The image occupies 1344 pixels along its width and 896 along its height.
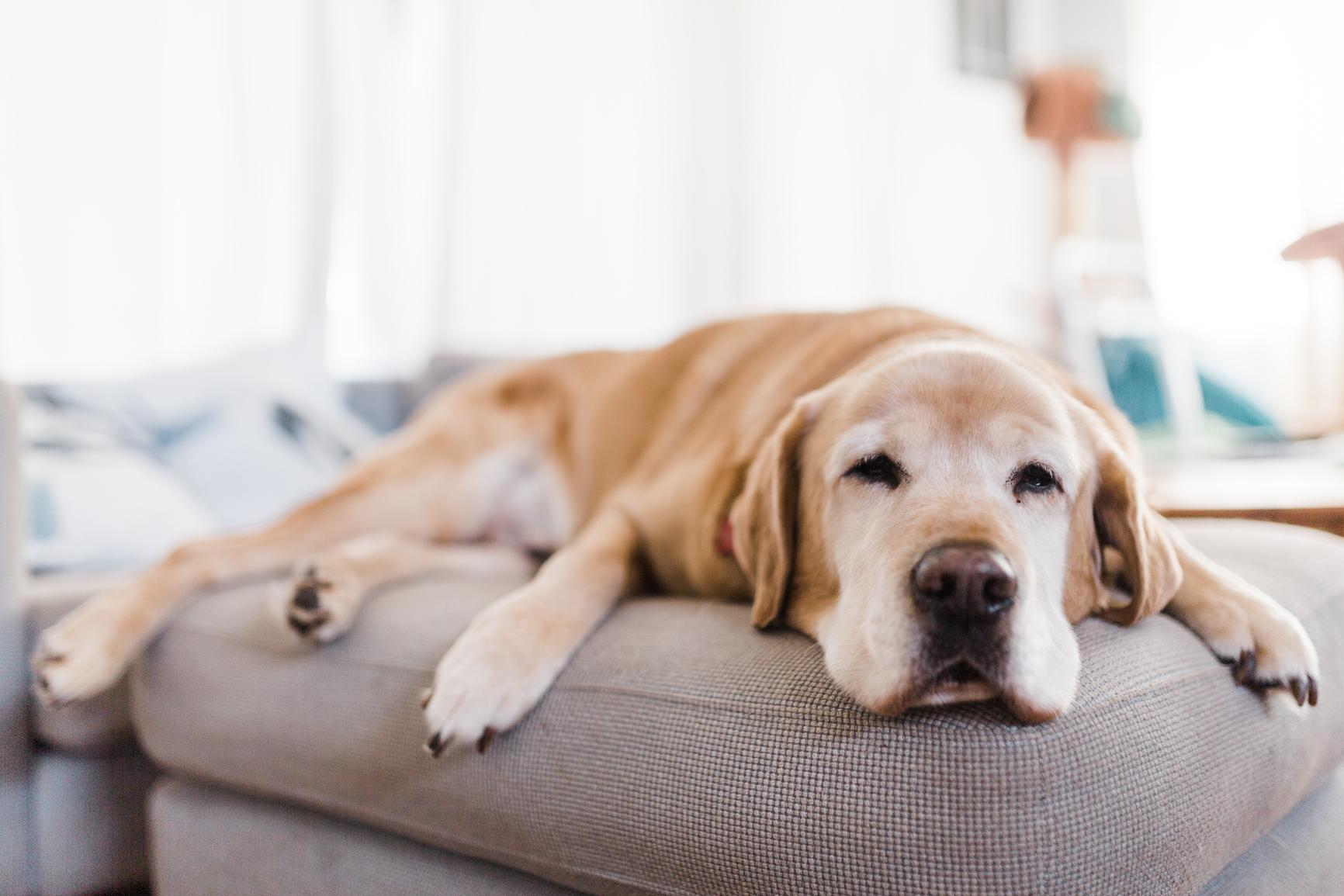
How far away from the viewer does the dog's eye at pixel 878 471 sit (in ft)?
4.73

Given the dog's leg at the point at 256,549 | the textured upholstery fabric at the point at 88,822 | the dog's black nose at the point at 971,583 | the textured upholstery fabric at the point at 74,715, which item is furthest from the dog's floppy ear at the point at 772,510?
the textured upholstery fabric at the point at 88,822

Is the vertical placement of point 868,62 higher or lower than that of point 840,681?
higher

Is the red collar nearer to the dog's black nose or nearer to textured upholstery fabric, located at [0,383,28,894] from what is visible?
the dog's black nose

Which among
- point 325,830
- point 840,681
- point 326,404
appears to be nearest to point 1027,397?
point 840,681

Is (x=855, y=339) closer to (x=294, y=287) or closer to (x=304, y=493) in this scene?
(x=304, y=493)

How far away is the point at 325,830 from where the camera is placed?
171 centimetres

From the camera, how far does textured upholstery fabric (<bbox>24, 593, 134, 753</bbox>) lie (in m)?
2.02

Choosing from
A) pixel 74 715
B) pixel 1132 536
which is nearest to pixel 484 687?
pixel 1132 536

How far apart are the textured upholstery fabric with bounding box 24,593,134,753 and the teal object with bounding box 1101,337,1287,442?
5.33 meters

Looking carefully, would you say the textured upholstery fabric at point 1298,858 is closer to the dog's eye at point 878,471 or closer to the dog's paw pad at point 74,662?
the dog's eye at point 878,471

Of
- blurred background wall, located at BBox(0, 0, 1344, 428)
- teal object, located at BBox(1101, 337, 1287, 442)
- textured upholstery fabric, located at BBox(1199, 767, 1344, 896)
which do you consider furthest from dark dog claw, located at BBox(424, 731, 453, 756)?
teal object, located at BBox(1101, 337, 1287, 442)

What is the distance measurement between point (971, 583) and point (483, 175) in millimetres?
4375

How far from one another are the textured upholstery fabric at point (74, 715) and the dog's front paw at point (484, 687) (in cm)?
102

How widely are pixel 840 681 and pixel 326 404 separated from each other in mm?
2626
